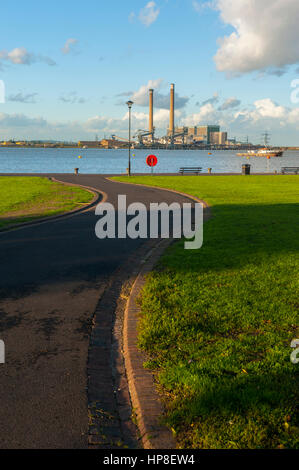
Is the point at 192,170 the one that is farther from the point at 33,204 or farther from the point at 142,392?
the point at 142,392

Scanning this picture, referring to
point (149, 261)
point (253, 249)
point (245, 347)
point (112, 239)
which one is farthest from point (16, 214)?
point (245, 347)

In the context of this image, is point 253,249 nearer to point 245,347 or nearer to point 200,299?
point 200,299

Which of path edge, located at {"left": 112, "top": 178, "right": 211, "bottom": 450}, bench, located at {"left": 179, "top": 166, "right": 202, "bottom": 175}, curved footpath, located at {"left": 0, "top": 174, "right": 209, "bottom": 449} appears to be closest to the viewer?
path edge, located at {"left": 112, "top": 178, "right": 211, "bottom": 450}

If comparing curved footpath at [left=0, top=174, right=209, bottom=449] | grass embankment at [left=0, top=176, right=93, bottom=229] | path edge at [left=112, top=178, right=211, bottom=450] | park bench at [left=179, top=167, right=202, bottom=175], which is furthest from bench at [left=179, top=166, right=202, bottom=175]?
path edge at [left=112, top=178, right=211, bottom=450]

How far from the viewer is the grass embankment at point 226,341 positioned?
11.4 ft

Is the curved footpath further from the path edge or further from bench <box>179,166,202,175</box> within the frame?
bench <box>179,166,202,175</box>

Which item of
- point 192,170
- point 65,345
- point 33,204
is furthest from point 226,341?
point 192,170

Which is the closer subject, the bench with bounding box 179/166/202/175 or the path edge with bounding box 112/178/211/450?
the path edge with bounding box 112/178/211/450

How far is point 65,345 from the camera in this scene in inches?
206

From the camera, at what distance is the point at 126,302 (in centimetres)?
684

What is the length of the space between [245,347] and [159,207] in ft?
43.5

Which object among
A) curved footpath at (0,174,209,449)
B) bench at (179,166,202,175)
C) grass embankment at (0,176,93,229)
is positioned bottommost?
curved footpath at (0,174,209,449)

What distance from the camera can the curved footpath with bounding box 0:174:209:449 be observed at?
3.61 metres

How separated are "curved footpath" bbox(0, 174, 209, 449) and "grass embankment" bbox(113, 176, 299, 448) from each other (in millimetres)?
538
